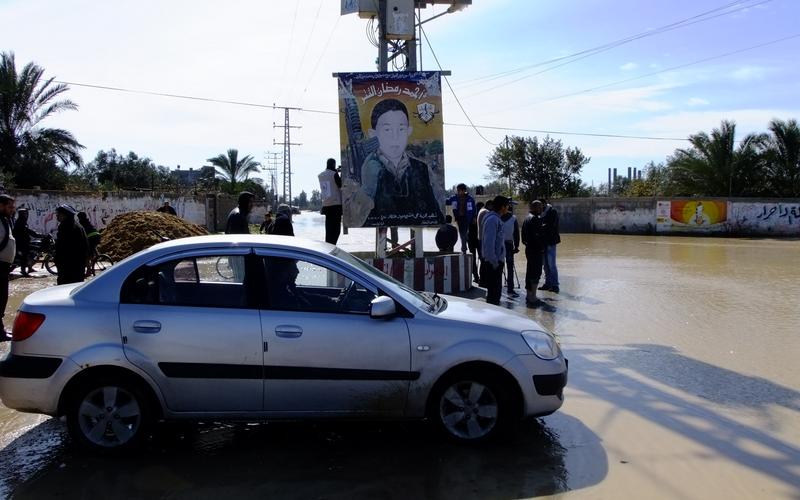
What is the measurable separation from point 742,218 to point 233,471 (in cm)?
3027

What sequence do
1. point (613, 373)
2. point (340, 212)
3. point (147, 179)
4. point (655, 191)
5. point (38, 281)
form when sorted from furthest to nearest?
1. point (147, 179)
2. point (655, 191)
3. point (38, 281)
4. point (340, 212)
5. point (613, 373)

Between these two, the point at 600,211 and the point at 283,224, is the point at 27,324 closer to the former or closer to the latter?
the point at 283,224

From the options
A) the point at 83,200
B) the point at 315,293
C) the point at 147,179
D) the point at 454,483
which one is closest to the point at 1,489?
the point at 315,293

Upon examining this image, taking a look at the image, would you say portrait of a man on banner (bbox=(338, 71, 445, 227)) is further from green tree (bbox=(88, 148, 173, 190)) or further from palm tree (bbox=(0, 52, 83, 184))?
green tree (bbox=(88, 148, 173, 190))

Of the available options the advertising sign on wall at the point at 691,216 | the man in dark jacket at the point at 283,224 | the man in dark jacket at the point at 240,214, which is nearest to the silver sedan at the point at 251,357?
the man in dark jacket at the point at 240,214

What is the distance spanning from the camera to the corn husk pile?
644 inches

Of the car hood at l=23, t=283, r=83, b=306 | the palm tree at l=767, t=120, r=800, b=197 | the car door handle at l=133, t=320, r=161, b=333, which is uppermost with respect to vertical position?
the palm tree at l=767, t=120, r=800, b=197

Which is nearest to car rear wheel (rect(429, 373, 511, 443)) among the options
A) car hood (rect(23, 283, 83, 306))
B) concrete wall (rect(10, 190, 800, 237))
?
car hood (rect(23, 283, 83, 306))

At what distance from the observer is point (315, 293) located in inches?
201

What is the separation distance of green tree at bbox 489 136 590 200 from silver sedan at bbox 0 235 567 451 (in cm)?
4007

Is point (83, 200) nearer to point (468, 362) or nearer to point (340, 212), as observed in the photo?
point (340, 212)

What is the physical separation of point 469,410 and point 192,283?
2.23 meters

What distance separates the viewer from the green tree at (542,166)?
43781 millimetres

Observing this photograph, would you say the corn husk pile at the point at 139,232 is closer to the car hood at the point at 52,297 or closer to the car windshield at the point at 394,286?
the car hood at the point at 52,297
